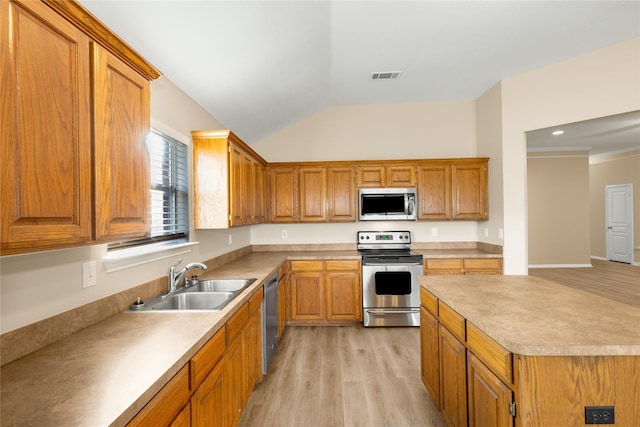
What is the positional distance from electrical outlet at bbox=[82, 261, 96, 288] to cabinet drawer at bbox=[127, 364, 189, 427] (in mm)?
726

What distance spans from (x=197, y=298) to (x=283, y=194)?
2.21m

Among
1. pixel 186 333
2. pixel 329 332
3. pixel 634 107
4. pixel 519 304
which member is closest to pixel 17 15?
pixel 186 333

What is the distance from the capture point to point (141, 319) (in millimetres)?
1586

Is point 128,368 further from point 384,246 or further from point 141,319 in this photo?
point 384,246

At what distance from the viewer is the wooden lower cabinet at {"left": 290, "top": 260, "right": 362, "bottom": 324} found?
3875mm

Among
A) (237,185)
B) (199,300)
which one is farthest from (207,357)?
(237,185)

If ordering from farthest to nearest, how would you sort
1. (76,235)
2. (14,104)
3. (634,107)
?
(634,107) → (76,235) → (14,104)

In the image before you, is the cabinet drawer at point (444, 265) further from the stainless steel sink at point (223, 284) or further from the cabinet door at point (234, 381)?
the cabinet door at point (234, 381)

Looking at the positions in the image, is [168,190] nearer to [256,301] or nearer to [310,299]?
[256,301]

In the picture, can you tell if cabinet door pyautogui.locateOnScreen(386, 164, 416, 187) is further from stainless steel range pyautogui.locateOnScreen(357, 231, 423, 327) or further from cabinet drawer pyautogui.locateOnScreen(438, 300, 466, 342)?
cabinet drawer pyautogui.locateOnScreen(438, 300, 466, 342)

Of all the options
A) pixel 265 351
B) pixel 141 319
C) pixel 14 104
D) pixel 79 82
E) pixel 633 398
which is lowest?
pixel 265 351

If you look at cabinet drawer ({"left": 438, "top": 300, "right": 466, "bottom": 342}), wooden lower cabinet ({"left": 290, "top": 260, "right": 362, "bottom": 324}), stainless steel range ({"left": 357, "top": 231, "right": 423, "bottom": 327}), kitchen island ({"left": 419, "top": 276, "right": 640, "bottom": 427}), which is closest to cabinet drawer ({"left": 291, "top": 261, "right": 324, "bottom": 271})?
wooden lower cabinet ({"left": 290, "top": 260, "right": 362, "bottom": 324})

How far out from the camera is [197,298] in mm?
2205

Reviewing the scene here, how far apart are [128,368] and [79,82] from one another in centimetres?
100
